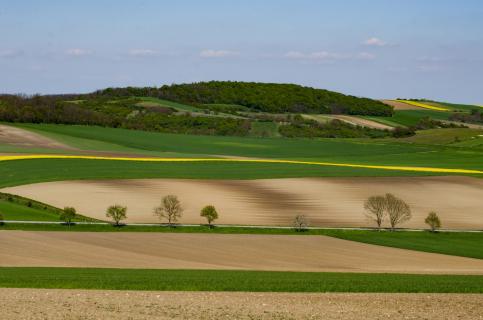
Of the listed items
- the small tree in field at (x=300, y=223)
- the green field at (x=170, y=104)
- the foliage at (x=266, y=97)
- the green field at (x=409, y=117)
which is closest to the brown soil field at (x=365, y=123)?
the green field at (x=409, y=117)

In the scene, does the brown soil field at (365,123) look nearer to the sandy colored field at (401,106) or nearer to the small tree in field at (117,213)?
the sandy colored field at (401,106)

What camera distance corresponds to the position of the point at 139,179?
71.8 metres

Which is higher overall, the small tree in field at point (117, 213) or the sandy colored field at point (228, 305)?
the small tree in field at point (117, 213)

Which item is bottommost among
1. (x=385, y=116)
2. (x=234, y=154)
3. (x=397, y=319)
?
(x=397, y=319)

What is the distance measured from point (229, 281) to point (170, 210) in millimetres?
25326

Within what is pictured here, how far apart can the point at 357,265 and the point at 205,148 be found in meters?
62.7

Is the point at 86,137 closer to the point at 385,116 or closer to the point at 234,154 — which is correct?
the point at 234,154

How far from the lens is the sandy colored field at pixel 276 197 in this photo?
199 ft

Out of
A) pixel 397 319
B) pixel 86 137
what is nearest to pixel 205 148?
pixel 86 137

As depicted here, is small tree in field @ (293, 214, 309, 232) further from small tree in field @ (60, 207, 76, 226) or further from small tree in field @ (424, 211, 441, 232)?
small tree in field @ (60, 207, 76, 226)

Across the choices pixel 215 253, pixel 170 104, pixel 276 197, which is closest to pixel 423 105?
pixel 170 104

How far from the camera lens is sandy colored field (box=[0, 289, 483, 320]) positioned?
2502 cm

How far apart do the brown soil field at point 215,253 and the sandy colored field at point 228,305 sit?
11483 mm

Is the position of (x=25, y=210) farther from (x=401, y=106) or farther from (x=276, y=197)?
(x=401, y=106)
